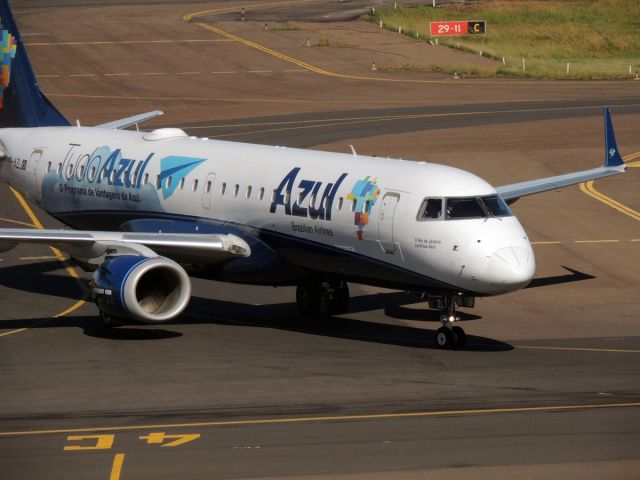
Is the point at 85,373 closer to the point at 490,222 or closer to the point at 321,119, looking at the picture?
the point at 490,222

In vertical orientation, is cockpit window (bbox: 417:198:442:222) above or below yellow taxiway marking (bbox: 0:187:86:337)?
above

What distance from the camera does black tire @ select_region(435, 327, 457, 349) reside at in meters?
32.5

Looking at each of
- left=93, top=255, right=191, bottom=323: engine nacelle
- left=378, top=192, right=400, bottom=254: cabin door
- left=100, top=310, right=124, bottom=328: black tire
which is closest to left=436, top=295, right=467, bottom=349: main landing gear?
left=378, top=192, right=400, bottom=254: cabin door

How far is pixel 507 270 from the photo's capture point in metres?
30.6

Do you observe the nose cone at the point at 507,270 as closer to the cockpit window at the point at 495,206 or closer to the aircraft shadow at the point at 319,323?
the cockpit window at the point at 495,206

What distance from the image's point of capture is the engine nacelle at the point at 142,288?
3303 cm

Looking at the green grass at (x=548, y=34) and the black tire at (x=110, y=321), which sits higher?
the green grass at (x=548, y=34)

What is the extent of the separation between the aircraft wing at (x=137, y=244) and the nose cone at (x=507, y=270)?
7745 millimetres

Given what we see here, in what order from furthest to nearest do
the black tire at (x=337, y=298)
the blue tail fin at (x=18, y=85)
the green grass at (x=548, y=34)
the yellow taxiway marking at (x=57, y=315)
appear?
the green grass at (x=548, y=34) < the blue tail fin at (x=18, y=85) < the black tire at (x=337, y=298) < the yellow taxiway marking at (x=57, y=315)

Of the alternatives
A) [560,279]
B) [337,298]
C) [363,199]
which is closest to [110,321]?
[337,298]

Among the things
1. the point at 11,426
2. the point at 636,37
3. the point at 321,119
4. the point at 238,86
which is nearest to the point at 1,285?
the point at 11,426

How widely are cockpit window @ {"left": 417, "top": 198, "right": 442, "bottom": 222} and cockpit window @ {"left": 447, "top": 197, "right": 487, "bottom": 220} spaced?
0.24m

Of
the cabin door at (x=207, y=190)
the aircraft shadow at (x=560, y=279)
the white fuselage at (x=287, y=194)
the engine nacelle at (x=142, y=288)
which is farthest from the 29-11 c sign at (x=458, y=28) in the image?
the engine nacelle at (x=142, y=288)

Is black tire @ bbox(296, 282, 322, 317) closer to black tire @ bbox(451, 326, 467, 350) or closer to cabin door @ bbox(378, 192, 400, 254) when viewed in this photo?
cabin door @ bbox(378, 192, 400, 254)
